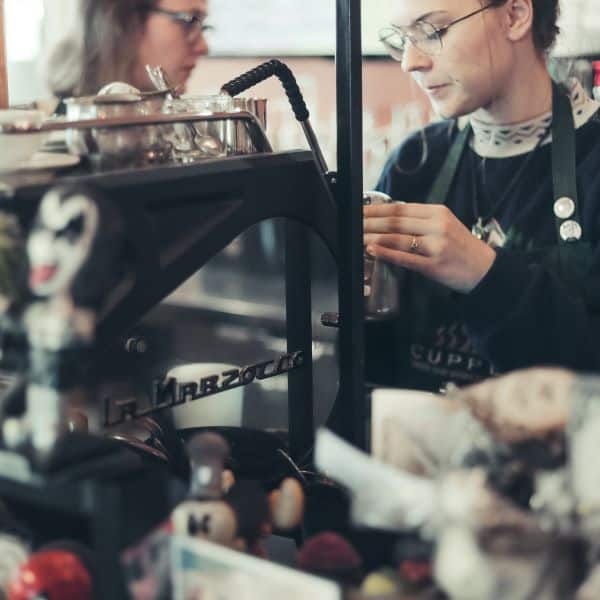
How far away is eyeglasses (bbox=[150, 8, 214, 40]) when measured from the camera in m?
1.47

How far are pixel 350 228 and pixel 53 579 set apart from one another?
46 cm

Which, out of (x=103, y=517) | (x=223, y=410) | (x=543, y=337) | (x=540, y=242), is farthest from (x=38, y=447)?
(x=540, y=242)

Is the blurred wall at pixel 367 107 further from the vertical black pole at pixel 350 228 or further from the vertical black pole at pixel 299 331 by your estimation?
the vertical black pole at pixel 350 228

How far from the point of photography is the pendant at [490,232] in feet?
4.98

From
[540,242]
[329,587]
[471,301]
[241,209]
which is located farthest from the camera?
[540,242]

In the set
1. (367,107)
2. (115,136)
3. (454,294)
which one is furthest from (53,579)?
(367,107)

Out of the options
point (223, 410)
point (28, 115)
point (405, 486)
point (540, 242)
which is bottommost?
point (223, 410)

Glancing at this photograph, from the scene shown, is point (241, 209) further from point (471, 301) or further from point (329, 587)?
point (471, 301)

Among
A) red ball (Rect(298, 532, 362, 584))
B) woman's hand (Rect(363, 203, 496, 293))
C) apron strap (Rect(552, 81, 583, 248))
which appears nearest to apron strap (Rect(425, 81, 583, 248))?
apron strap (Rect(552, 81, 583, 248))

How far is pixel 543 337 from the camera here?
1.37m

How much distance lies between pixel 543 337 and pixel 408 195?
0.41 metres

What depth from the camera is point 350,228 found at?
3.23ft

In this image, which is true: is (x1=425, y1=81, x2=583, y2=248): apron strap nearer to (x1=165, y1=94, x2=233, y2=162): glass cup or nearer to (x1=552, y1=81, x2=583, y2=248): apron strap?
(x1=552, y1=81, x2=583, y2=248): apron strap

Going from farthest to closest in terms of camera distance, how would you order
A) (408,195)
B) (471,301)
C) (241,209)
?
(408,195) → (471,301) → (241,209)
